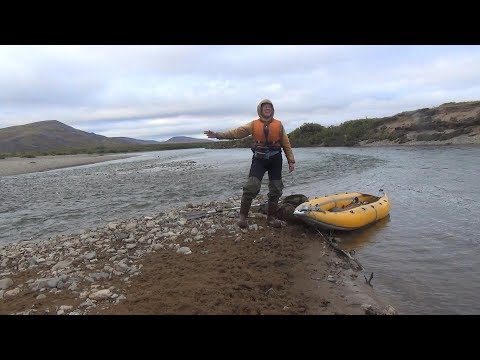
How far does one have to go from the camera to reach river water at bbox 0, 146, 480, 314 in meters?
6.96

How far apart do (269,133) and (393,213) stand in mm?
6107

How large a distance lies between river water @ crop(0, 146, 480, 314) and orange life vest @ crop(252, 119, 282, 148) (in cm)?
332

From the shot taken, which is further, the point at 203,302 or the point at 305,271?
the point at 305,271

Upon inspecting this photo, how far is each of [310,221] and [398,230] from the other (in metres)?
2.92

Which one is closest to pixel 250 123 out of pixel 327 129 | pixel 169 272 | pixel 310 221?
pixel 310 221

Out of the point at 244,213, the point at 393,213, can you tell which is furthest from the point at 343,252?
the point at 393,213

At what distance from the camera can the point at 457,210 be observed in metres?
12.3

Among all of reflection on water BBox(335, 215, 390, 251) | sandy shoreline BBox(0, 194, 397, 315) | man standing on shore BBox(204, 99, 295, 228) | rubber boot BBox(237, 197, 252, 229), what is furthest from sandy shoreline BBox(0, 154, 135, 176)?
reflection on water BBox(335, 215, 390, 251)

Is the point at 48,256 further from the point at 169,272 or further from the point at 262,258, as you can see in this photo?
the point at 262,258

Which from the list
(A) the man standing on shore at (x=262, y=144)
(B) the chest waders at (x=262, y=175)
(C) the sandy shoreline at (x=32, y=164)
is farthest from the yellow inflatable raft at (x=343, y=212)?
(C) the sandy shoreline at (x=32, y=164)

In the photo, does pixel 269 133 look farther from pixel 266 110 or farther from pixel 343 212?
pixel 343 212

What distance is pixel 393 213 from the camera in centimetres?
1274

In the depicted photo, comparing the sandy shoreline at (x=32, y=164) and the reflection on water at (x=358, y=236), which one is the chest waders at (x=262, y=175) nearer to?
the reflection on water at (x=358, y=236)
